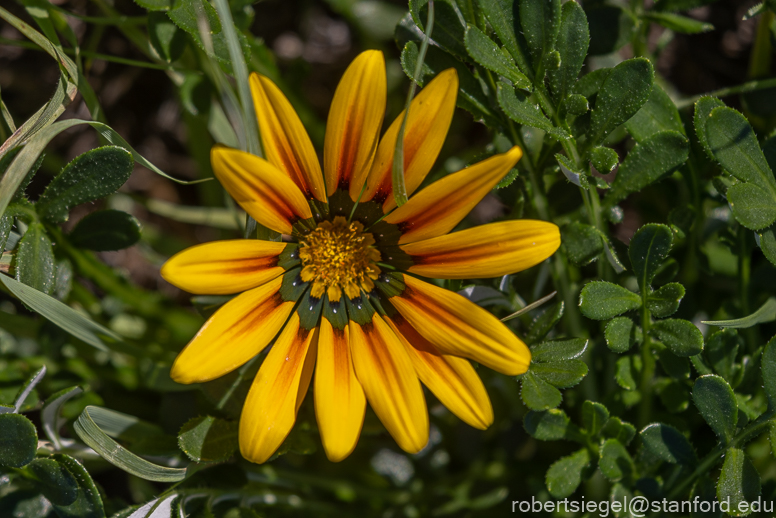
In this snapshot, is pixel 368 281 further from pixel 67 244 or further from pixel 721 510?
pixel 721 510

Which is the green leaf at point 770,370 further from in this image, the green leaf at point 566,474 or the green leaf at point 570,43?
the green leaf at point 570,43

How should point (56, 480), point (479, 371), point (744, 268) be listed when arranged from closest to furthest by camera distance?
point (56, 480)
point (744, 268)
point (479, 371)

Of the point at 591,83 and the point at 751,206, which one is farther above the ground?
the point at 591,83

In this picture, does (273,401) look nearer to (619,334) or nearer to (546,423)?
(546,423)

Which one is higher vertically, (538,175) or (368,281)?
(538,175)

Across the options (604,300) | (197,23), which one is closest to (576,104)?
(604,300)

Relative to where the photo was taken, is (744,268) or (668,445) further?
(744,268)

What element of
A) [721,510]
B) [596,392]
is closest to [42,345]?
[596,392]
